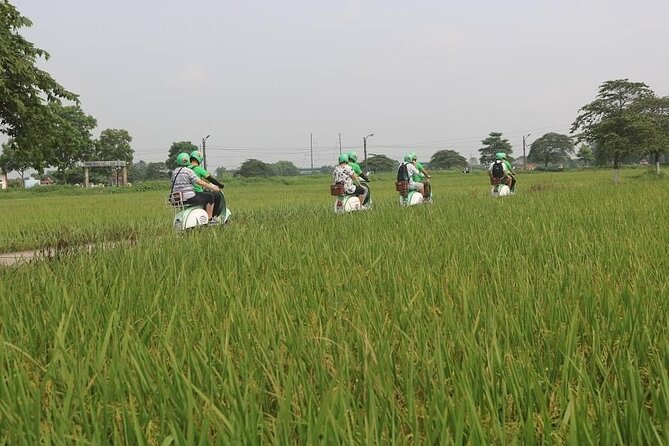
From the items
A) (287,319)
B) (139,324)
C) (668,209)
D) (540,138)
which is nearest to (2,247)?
(139,324)

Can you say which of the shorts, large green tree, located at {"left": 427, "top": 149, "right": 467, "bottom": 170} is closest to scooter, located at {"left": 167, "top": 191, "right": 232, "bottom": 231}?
the shorts

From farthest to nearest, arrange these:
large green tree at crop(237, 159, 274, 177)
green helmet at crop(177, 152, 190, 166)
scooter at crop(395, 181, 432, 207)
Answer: large green tree at crop(237, 159, 274, 177), scooter at crop(395, 181, 432, 207), green helmet at crop(177, 152, 190, 166)

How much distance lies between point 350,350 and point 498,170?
1041 cm

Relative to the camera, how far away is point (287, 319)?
5.20 feet

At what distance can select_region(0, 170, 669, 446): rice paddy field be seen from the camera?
0.92 meters

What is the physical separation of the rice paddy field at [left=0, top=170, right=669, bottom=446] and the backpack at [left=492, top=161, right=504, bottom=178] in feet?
26.1

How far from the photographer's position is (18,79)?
437 inches

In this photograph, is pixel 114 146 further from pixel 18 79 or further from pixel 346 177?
pixel 346 177

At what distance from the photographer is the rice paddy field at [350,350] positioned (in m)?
0.92

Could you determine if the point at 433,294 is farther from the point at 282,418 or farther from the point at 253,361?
the point at 282,418

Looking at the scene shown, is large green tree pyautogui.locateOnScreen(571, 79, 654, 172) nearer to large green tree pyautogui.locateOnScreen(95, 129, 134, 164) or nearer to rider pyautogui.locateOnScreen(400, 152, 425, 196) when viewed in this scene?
rider pyautogui.locateOnScreen(400, 152, 425, 196)

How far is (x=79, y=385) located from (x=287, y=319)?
645 mm

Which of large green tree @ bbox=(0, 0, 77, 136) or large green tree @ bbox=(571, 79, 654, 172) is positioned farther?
large green tree @ bbox=(571, 79, 654, 172)

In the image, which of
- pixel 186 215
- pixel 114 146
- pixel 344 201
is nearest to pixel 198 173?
pixel 186 215
